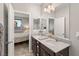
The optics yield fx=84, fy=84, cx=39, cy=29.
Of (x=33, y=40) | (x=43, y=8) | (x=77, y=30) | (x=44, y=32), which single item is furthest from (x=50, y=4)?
(x=33, y=40)

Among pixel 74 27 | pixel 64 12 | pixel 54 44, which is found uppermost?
pixel 64 12

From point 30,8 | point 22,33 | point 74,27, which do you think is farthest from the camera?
point 22,33

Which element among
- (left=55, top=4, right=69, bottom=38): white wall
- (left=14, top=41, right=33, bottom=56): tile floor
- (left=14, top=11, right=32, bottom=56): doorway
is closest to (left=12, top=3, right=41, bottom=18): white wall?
(left=14, top=11, right=32, bottom=56): doorway

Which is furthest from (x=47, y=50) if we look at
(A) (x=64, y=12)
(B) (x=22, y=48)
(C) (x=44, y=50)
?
(A) (x=64, y=12)

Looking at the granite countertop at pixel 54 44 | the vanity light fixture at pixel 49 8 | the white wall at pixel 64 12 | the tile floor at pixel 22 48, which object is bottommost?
the tile floor at pixel 22 48

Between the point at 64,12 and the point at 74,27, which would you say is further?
the point at 64,12

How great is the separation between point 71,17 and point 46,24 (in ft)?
1.67

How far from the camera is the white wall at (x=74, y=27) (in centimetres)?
140

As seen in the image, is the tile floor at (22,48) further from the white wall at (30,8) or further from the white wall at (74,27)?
the white wall at (74,27)

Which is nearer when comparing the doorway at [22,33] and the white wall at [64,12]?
the white wall at [64,12]

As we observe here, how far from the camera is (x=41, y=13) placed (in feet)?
5.63

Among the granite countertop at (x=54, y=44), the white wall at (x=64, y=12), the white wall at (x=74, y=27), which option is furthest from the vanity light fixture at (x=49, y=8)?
the granite countertop at (x=54, y=44)

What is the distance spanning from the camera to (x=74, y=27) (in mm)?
1431

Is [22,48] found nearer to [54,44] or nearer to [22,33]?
[22,33]
